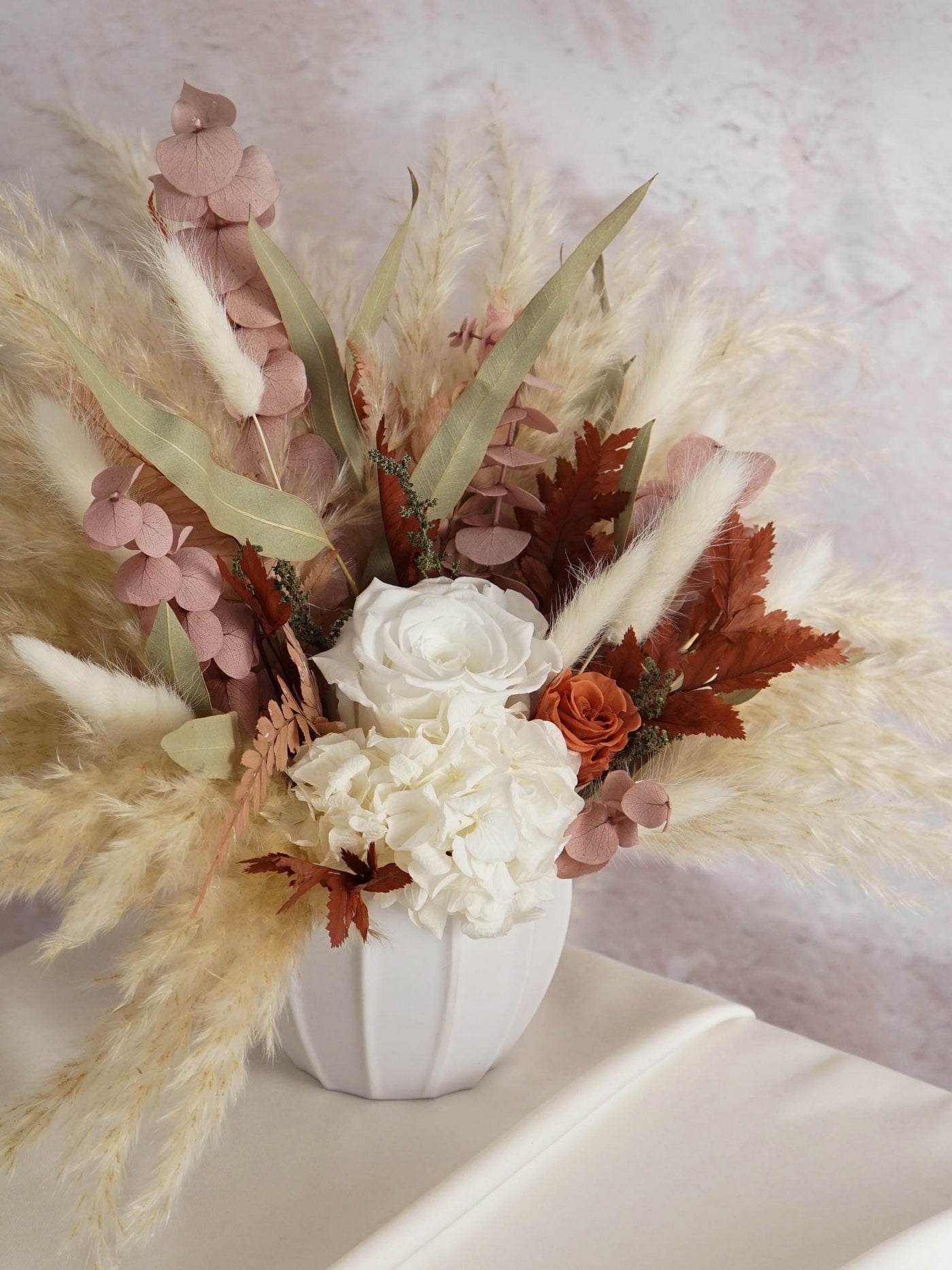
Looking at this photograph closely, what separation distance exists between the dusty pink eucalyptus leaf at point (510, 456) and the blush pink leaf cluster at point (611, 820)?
19 centimetres

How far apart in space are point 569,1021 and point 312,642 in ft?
1.18

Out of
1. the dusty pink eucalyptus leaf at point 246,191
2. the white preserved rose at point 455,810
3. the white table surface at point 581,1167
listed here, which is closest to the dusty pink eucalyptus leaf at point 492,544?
the white preserved rose at point 455,810

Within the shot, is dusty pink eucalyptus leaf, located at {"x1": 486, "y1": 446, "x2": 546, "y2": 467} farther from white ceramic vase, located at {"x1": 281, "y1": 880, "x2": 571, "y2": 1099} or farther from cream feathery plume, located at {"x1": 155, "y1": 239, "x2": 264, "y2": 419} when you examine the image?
white ceramic vase, located at {"x1": 281, "y1": 880, "x2": 571, "y2": 1099}

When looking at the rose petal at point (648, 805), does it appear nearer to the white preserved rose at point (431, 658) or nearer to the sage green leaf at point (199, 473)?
the white preserved rose at point (431, 658)

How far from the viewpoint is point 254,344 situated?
59cm

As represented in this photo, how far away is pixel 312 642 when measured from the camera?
1.91 feet

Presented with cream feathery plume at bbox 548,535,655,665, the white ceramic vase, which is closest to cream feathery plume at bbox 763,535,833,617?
cream feathery plume at bbox 548,535,655,665

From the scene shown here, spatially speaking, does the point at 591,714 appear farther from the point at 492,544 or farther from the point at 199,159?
the point at 199,159

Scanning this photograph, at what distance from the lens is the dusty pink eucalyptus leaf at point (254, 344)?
0.59 m

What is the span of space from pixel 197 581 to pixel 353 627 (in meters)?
0.08

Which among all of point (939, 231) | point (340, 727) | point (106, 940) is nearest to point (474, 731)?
point (340, 727)

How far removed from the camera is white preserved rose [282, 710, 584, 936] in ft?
1.63

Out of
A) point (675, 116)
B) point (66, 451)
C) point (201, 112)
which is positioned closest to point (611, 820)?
point (66, 451)

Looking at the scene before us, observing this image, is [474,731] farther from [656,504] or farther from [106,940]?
[106,940]
